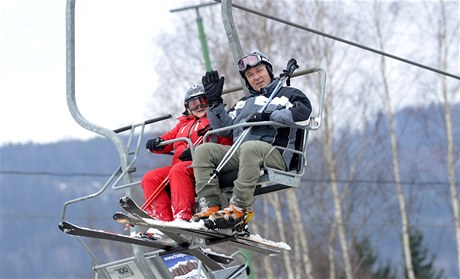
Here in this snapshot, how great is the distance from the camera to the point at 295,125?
11.7 meters

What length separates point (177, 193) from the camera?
12.1m

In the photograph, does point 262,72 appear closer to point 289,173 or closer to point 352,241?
point 289,173

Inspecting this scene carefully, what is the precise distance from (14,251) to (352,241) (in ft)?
260

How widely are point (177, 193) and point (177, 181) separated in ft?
0.35

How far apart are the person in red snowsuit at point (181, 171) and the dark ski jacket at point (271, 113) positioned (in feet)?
1.03

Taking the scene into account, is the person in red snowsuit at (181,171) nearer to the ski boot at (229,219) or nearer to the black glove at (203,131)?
the black glove at (203,131)

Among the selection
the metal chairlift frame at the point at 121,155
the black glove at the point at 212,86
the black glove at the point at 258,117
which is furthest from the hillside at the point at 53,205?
the black glove at the point at 258,117

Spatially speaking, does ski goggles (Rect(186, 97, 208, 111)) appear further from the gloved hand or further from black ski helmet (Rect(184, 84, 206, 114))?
the gloved hand

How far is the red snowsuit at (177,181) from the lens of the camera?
39.7 feet

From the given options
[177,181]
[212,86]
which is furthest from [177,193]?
[212,86]

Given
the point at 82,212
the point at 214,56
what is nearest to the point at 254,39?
the point at 214,56

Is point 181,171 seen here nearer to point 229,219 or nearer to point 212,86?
point 229,219

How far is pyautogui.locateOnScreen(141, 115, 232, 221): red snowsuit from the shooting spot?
1209 centimetres

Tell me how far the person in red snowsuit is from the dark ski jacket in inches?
12.4
